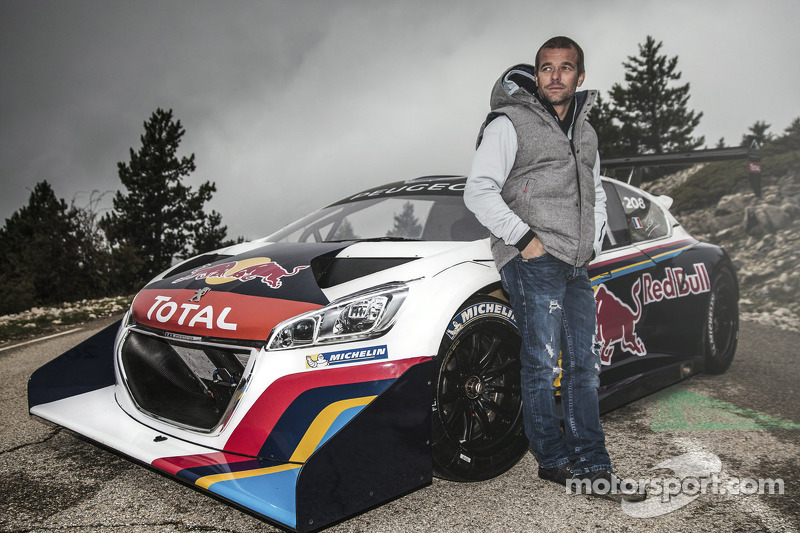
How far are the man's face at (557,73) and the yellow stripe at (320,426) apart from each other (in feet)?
5.00

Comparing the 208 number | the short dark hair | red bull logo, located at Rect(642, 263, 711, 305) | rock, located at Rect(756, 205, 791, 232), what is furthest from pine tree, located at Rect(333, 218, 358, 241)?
rock, located at Rect(756, 205, 791, 232)

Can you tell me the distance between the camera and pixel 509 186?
8.56 feet

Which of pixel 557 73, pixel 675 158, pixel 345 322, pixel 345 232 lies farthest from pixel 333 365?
pixel 675 158

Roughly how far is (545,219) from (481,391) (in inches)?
31.3

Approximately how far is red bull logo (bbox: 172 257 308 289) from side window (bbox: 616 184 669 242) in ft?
7.49

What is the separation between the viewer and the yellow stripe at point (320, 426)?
2031mm

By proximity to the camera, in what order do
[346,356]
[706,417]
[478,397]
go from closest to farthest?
[346,356] < [478,397] < [706,417]

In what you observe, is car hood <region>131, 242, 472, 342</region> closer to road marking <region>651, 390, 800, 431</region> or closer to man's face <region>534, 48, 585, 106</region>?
man's face <region>534, 48, 585, 106</region>

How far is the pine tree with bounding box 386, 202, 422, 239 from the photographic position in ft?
10.0

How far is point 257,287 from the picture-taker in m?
2.51

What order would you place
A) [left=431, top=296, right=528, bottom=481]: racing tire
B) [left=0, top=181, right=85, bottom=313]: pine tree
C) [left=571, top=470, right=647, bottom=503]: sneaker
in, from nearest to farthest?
1. [left=431, top=296, right=528, bottom=481]: racing tire
2. [left=571, top=470, right=647, bottom=503]: sneaker
3. [left=0, top=181, right=85, bottom=313]: pine tree

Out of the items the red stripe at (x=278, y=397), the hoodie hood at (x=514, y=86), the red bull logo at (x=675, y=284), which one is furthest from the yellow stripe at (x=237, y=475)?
the red bull logo at (x=675, y=284)

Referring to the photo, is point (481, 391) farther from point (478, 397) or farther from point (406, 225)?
point (406, 225)

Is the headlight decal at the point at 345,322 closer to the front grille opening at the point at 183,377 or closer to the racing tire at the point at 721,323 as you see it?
the front grille opening at the point at 183,377
